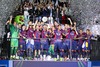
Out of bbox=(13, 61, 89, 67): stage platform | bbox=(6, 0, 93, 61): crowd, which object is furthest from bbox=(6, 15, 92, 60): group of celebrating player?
bbox=(13, 61, 89, 67): stage platform

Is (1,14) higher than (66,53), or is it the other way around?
(1,14)

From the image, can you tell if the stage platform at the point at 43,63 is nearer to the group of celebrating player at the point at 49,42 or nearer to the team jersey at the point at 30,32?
the group of celebrating player at the point at 49,42

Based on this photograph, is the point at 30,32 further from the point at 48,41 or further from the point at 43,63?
the point at 43,63

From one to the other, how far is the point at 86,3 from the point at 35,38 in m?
4.51

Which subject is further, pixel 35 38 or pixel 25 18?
pixel 25 18

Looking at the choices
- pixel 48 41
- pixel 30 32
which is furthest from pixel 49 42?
pixel 30 32

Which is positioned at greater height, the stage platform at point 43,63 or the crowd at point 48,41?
the crowd at point 48,41

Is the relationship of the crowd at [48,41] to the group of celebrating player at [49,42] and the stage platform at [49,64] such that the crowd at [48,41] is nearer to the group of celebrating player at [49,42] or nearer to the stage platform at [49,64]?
the group of celebrating player at [49,42]

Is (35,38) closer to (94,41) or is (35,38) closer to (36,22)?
(36,22)

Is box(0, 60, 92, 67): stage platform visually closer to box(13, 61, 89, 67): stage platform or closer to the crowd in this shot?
box(13, 61, 89, 67): stage platform

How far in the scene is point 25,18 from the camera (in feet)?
87.8

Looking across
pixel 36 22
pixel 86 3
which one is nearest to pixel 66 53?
pixel 36 22

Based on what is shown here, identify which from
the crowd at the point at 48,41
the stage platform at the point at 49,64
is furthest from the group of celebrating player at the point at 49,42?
the stage platform at the point at 49,64

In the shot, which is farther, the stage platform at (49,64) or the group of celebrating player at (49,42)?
the stage platform at (49,64)
